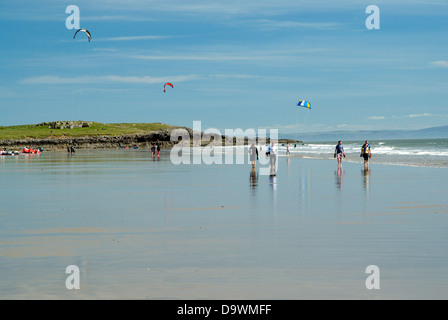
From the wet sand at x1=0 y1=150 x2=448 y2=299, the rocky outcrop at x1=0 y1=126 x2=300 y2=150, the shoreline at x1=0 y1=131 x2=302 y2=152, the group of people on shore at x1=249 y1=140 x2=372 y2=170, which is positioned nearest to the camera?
the wet sand at x1=0 y1=150 x2=448 y2=299

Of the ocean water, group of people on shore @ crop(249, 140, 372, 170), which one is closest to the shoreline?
the ocean water

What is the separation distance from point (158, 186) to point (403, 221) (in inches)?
505

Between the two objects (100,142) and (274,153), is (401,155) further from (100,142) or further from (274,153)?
(100,142)

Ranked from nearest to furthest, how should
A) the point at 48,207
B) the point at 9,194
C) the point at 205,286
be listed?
the point at 205,286, the point at 48,207, the point at 9,194

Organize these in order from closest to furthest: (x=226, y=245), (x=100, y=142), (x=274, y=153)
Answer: (x=226, y=245)
(x=274, y=153)
(x=100, y=142)

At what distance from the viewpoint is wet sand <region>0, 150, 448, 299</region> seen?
25.7 feet

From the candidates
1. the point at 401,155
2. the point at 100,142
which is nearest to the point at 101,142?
the point at 100,142

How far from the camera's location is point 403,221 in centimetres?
1342

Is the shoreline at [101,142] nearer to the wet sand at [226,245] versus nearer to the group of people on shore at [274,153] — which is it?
the group of people on shore at [274,153]

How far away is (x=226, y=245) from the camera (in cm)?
1072

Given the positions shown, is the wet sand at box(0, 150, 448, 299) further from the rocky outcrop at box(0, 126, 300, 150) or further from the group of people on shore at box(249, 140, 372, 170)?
the rocky outcrop at box(0, 126, 300, 150)
